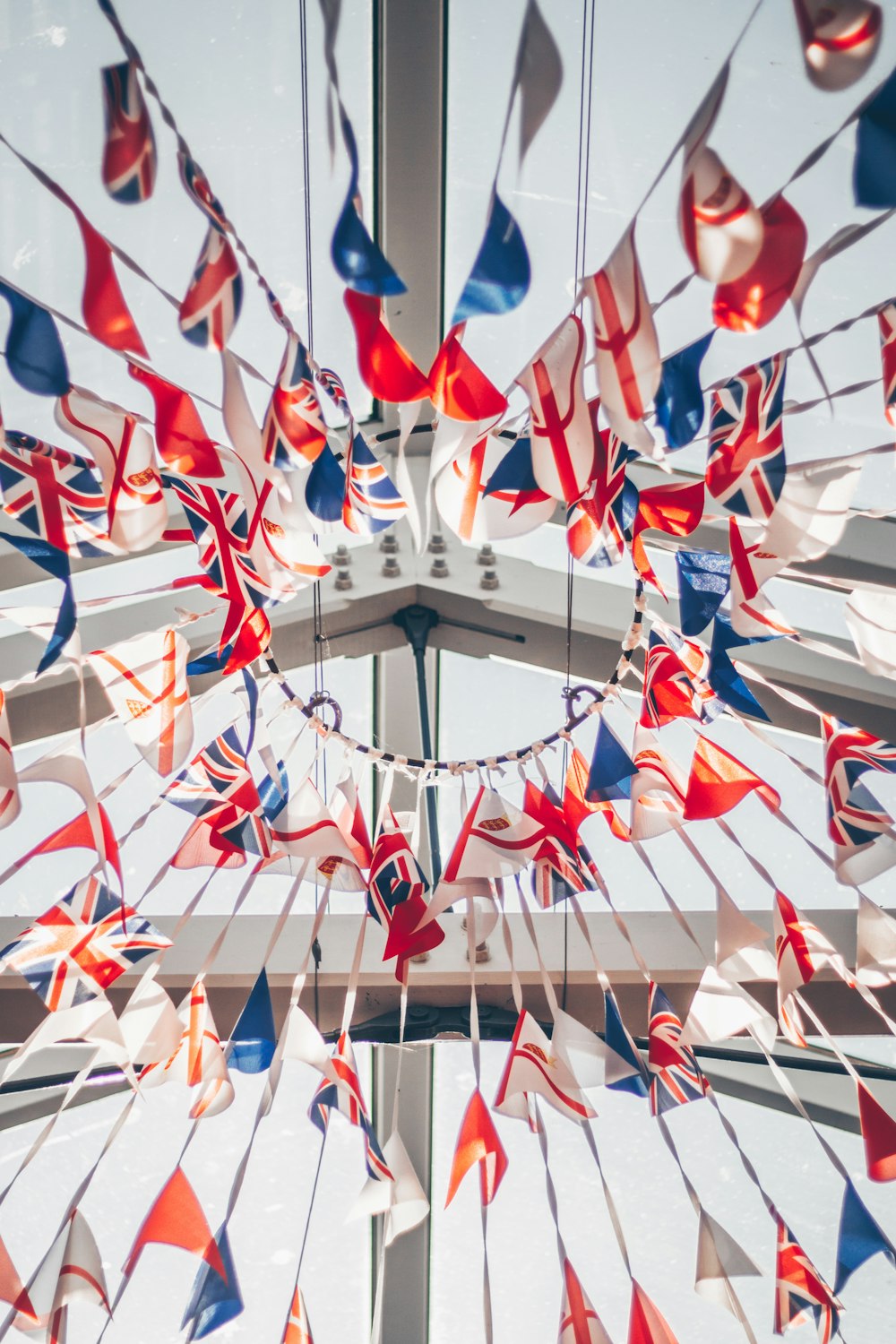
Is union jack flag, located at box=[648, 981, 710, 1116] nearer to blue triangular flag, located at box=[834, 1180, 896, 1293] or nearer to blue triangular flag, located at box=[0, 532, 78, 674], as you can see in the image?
blue triangular flag, located at box=[834, 1180, 896, 1293]

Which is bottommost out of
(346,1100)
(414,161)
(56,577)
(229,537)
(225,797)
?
(346,1100)

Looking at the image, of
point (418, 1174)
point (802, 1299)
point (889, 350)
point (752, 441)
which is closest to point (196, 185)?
point (752, 441)

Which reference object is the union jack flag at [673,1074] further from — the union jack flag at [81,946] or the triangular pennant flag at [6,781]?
the triangular pennant flag at [6,781]

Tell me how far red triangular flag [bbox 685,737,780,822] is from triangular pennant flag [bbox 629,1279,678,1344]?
2.73ft

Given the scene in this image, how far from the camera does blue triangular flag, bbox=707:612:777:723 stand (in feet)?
7.23

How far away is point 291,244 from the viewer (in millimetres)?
3365

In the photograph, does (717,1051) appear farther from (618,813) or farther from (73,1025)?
(73,1025)

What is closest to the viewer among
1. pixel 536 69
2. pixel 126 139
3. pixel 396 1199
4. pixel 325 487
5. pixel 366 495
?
pixel 536 69

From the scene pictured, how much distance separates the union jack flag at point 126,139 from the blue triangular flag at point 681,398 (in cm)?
76

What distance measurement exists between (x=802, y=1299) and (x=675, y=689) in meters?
1.12

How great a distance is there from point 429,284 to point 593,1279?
2.88m

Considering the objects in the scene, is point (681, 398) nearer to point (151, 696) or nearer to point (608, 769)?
point (608, 769)

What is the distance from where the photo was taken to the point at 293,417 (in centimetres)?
199

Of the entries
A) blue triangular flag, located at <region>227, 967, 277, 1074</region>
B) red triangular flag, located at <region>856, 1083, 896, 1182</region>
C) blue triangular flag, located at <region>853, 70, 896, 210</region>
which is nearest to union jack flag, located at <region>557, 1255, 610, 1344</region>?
red triangular flag, located at <region>856, 1083, 896, 1182</region>
